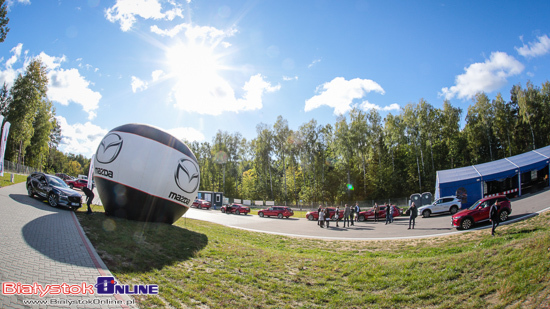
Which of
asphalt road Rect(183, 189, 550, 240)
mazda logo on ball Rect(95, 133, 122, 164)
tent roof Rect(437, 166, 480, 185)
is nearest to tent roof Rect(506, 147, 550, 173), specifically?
asphalt road Rect(183, 189, 550, 240)

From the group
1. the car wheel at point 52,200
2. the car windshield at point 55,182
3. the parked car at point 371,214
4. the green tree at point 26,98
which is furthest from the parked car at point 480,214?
the green tree at point 26,98

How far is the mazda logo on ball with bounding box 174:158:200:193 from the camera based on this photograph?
33.2 feet

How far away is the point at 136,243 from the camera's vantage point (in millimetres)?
7457

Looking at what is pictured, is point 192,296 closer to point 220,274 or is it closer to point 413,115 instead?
point 220,274

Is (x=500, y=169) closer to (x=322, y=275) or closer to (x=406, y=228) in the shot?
(x=406, y=228)

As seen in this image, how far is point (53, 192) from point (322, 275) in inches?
537

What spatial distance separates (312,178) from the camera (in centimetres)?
4650

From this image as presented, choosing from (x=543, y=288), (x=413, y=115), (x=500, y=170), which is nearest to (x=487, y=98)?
(x=413, y=115)

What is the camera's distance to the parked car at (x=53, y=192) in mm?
11648

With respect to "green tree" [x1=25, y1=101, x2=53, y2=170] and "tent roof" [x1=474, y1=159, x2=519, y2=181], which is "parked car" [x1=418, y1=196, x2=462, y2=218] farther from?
"green tree" [x1=25, y1=101, x2=53, y2=170]

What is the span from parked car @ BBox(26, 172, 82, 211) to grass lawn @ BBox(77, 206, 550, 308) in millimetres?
4241

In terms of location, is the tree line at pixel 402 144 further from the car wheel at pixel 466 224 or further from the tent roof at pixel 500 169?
the car wheel at pixel 466 224

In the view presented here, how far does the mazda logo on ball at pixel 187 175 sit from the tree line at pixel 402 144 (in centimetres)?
3399

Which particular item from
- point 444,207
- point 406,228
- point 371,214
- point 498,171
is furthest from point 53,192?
point 498,171
